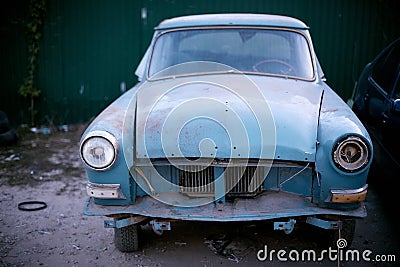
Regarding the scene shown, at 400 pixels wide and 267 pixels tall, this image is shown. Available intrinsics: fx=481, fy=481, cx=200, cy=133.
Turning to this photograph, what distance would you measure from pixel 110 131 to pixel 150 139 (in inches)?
10.8

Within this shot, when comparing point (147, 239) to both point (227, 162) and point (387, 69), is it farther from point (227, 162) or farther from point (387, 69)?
point (387, 69)

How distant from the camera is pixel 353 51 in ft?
24.8

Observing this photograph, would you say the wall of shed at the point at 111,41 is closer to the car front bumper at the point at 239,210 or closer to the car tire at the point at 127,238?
the car tire at the point at 127,238

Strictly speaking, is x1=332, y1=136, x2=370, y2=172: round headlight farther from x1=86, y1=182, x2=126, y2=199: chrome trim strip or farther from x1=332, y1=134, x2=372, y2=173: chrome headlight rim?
x1=86, y1=182, x2=126, y2=199: chrome trim strip

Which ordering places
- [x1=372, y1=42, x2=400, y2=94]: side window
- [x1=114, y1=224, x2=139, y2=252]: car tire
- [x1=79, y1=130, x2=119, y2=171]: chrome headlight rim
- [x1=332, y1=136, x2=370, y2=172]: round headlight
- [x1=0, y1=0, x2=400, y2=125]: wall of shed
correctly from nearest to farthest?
[x1=332, y1=136, x2=370, y2=172]: round headlight
[x1=79, y1=130, x2=119, y2=171]: chrome headlight rim
[x1=114, y1=224, x2=139, y2=252]: car tire
[x1=372, y1=42, x2=400, y2=94]: side window
[x1=0, y1=0, x2=400, y2=125]: wall of shed

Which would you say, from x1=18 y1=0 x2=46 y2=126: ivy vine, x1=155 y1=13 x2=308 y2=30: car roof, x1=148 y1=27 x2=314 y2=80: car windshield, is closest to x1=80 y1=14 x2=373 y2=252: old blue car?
x1=148 y1=27 x2=314 y2=80: car windshield

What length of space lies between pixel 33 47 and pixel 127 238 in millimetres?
5070

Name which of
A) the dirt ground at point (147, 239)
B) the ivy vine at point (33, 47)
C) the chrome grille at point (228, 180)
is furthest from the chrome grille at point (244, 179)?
the ivy vine at point (33, 47)

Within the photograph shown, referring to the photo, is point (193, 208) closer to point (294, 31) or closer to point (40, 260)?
point (40, 260)

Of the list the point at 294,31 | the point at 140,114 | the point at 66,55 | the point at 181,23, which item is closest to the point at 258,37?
the point at 294,31

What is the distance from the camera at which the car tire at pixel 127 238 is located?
362 centimetres

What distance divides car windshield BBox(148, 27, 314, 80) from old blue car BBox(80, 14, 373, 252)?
0.57 metres

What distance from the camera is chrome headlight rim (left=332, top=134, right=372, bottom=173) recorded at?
308 centimetres

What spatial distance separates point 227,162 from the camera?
10.4 feet
